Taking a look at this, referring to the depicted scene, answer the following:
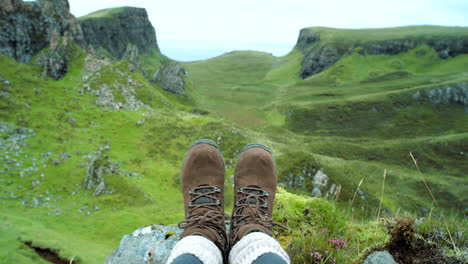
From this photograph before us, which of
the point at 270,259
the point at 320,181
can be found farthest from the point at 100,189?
the point at 270,259

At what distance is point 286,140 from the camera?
52.8m

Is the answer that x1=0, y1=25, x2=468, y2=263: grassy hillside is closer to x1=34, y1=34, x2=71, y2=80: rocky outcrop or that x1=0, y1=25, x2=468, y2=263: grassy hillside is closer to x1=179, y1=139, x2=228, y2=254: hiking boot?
x1=179, y1=139, x2=228, y2=254: hiking boot

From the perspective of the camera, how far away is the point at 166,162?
28.5 meters

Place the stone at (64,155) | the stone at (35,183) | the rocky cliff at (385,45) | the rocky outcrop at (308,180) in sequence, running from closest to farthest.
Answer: the stone at (35,183)
the rocky outcrop at (308,180)
the stone at (64,155)
the rocky cliff at (385,45)

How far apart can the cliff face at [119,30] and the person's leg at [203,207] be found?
9810cm

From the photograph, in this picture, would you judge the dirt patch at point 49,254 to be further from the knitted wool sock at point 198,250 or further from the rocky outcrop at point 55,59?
the rocky outcrop at point 55,59

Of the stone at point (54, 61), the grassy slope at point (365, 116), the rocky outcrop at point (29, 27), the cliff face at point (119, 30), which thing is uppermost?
the cliff face at point (119, 30)

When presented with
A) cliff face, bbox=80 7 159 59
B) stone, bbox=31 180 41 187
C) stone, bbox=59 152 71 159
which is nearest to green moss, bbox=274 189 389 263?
stone, bbox=31 180 41 187

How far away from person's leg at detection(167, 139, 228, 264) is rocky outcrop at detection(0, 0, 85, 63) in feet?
152

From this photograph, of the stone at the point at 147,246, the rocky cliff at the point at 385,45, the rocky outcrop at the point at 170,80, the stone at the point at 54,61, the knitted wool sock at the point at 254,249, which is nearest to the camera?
the knitted wool sock at the point at 254,249

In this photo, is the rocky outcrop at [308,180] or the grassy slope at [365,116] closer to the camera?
the rocky outcrop at [308,180]

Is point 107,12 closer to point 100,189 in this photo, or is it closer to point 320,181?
point 100,189

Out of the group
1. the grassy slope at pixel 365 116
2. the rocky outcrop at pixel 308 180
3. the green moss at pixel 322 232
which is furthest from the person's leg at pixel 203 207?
the rocky outcrop at pixel 308 180

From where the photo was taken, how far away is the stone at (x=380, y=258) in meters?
2.98
